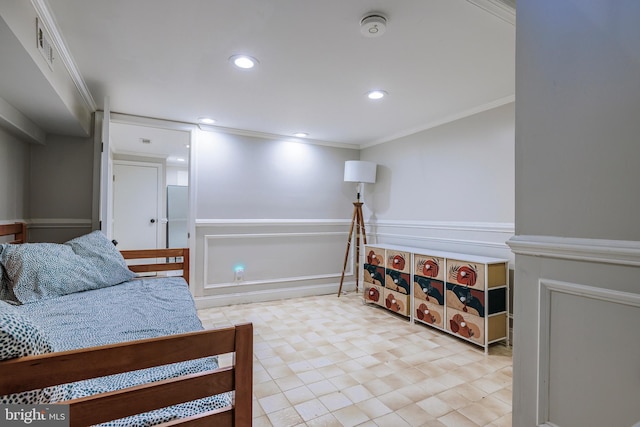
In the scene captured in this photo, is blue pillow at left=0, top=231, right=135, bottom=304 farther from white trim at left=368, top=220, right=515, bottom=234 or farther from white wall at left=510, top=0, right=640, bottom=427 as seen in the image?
white trim at left=368, top=220, right=515, bottom=234

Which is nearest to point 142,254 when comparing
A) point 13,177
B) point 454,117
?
point 13,177

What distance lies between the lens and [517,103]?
1166 millimetres

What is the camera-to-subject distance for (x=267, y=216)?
4.04 meters

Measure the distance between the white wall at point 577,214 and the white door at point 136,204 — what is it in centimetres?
555

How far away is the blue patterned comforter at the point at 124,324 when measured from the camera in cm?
100

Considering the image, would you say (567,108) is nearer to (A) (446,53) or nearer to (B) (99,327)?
(A) (446,53)

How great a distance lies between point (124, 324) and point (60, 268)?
976 millimetres

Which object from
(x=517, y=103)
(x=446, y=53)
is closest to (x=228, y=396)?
(x=517, y=103)

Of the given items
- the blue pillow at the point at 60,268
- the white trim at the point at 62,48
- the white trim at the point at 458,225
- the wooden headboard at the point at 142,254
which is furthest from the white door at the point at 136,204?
the white trim at the point at 458,225

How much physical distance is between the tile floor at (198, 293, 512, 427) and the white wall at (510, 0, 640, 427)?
2.54 feet

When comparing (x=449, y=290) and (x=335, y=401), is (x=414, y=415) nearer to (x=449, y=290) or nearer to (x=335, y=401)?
(x=335, y=401)

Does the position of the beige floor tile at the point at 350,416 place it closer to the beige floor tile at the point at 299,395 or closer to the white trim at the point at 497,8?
the beige floor tile at the point at 299,395

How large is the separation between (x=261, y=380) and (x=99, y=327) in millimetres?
1044

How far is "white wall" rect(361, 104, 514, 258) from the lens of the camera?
2848mm
